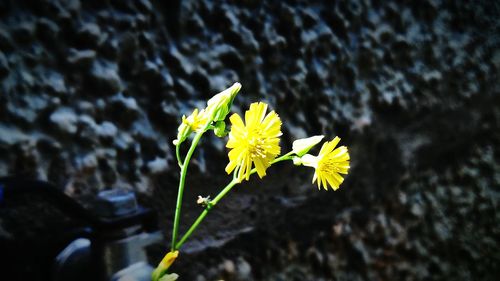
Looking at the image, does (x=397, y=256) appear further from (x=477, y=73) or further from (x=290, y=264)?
(x=477, y=73)

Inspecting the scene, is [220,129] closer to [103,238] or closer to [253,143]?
[253,143]

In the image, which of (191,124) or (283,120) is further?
(283,120)

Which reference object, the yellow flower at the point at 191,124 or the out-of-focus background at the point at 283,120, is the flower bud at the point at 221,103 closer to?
the yellow flower at the point at 191,124

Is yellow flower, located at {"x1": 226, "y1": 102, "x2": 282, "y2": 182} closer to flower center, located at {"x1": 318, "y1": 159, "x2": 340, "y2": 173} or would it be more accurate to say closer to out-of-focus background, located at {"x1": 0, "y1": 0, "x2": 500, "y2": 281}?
flower center, located at {"x1": 318, "y1": 159, "x2": 340, "y2": 173}

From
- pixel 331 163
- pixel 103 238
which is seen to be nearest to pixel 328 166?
pixel 331 163

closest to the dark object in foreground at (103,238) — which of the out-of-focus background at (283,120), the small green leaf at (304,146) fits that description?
the out-of-focus background at (283,120)

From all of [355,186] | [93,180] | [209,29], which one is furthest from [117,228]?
[355,186]

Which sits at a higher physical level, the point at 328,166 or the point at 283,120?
the point at 283,120

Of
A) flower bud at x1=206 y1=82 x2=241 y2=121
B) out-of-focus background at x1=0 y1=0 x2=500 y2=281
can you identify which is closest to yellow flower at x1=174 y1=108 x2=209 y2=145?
flower bud at x1=206 y1=82 x2=241 y2=121
